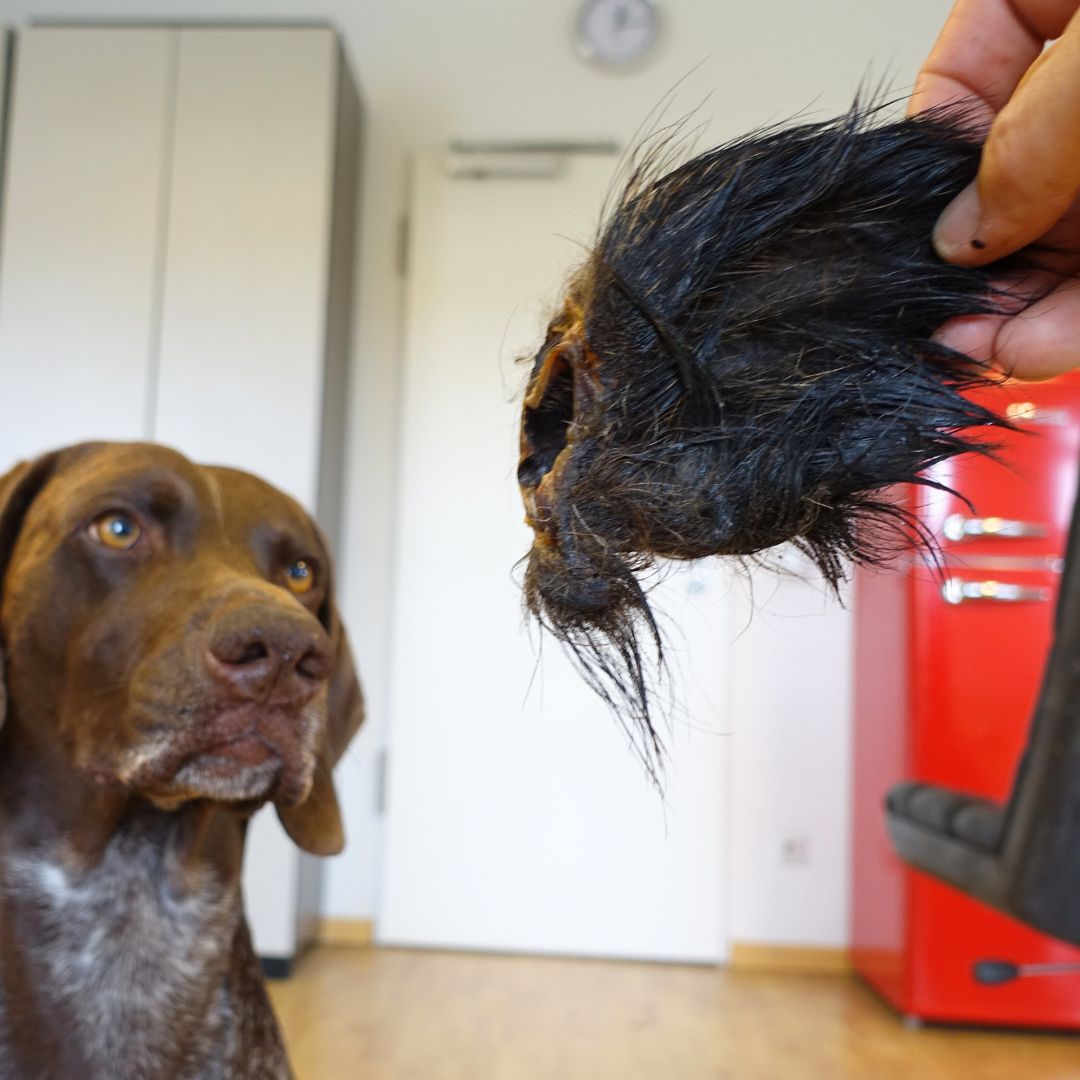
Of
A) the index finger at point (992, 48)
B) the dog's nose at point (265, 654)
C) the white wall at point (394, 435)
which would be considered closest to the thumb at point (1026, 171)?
the index finger at point (992, 48)

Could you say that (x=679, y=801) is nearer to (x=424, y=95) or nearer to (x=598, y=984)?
(x=598, y=984)

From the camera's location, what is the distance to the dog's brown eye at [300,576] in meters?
1.58

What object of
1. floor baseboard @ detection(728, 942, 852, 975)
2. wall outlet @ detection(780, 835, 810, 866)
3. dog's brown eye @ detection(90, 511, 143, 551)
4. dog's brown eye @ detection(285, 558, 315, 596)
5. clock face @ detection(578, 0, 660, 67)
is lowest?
floor baseboard @ detection(728, 942, 852, 975)

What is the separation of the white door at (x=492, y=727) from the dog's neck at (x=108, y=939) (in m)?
2.21

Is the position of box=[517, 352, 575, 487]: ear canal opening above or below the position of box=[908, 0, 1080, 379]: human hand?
below

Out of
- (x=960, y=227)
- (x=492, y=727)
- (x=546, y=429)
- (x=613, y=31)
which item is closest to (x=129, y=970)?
(x=546, y=429)

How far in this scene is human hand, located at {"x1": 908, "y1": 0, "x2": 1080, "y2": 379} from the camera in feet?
1.53

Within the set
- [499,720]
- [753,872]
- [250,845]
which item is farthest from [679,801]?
[250,845]

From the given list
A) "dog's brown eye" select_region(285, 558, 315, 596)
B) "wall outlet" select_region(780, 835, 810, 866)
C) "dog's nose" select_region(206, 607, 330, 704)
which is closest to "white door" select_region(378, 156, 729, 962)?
"wall outlet" select_region(780, 835, 810, 866)

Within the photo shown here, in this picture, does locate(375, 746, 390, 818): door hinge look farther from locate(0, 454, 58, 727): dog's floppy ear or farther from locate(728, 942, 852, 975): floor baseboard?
locate(0, 454, 58, 727): dog's floppy ear

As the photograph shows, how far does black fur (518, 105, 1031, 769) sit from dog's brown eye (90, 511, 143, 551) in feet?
3.46

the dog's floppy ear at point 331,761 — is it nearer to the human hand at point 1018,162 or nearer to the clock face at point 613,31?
the human hand at point 1018,162

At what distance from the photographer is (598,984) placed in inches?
138

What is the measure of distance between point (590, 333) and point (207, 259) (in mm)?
3400
